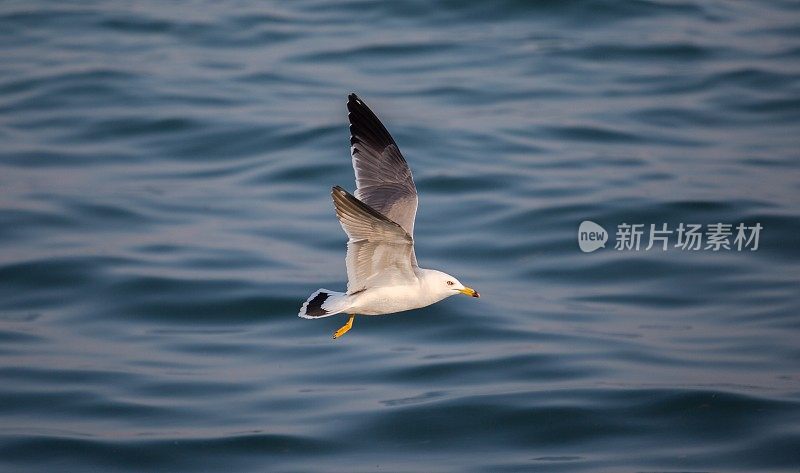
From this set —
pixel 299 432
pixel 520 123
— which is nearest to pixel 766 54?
pixel 520 123

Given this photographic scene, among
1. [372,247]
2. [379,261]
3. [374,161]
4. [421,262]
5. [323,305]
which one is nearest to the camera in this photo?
[372,247]

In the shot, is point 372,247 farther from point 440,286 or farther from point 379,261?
point 440,286

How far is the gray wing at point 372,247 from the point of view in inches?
340

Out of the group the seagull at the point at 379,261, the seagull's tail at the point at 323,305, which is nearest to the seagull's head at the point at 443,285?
the seagull at the point at 379,261

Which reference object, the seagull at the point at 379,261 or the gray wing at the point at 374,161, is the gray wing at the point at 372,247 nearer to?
the seagull at the point at 379,261

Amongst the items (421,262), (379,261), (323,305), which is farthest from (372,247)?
(421,262)

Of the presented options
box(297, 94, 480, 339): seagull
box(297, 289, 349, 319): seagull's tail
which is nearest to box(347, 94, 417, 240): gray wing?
box(297, 94, 480, 339): seagull

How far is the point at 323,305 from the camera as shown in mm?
9477

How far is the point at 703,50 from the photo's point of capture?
2614 cm

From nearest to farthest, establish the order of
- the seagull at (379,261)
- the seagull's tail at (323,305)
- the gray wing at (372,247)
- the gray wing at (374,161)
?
the gray wing at (372,247), the seagull at (379,261), the seagull's tail at (323,305), the gray wing at (374,161)

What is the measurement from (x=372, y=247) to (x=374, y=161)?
1881mm

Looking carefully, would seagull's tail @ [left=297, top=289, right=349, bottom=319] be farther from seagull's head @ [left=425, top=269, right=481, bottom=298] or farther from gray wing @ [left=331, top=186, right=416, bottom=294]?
seagull's head @ [left=425, top=269, right=481, bottom=298]

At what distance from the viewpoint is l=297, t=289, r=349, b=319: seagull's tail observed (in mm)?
9250

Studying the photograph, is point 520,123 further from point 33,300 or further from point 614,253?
point 33,300
